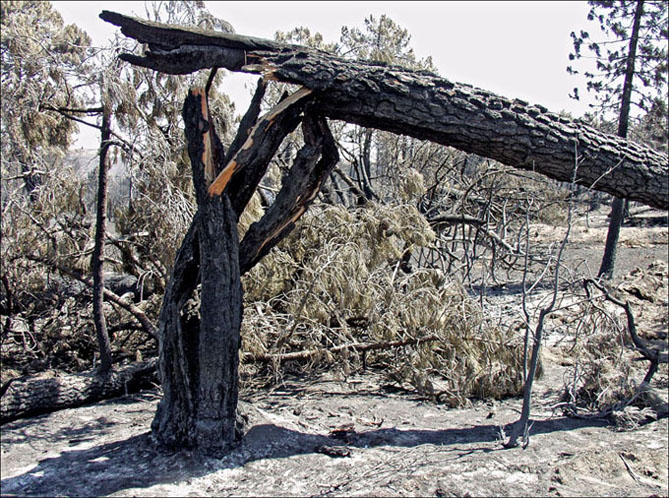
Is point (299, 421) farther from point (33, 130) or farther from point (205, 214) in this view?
point (33, 130)

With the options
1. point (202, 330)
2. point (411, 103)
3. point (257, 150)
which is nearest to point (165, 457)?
point (202, 330)

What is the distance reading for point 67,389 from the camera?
4770 millimetres

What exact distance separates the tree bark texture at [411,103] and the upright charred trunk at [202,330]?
362mm

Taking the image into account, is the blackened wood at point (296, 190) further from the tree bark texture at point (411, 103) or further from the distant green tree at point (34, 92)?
the distant green tree at point (34, 92)

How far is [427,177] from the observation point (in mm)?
8344

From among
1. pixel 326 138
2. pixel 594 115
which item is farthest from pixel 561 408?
pixel 594 115

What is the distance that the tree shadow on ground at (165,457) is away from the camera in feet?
11.2

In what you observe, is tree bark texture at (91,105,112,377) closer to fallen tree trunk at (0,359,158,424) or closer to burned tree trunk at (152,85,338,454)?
fallen tree trunk at (0,359,158,424)

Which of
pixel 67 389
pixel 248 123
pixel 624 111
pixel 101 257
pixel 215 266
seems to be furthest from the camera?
pixel 624 111

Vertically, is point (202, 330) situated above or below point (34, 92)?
below

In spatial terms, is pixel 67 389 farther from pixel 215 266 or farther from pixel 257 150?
pixel 257 150

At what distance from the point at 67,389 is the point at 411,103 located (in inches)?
135

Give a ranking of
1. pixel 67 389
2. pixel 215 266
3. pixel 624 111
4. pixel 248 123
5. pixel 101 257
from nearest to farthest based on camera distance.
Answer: pixel 215 266, pixel 248 123, pixel 67 389, pixel 101 257, pixel 624 111

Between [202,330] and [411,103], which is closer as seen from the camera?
[202,330]
